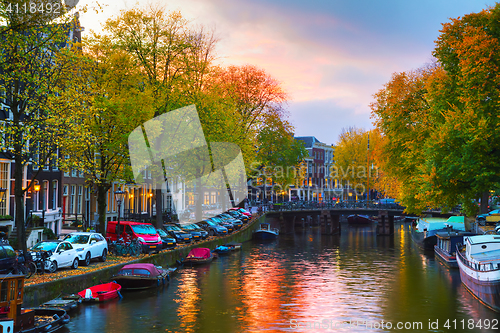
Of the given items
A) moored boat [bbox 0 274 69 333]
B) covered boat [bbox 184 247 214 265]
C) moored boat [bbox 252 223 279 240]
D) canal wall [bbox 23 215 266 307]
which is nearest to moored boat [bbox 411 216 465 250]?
moored boat [bbox 252 223 279 240]

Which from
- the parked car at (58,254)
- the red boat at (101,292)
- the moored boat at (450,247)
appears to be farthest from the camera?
the moored boat at (450,247)

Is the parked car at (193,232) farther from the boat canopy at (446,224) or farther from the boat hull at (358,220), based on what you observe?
the boat hull at (358,220)

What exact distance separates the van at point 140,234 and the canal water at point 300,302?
127 inches

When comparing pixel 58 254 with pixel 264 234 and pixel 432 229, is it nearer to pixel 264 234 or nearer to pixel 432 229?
pixel 432 229

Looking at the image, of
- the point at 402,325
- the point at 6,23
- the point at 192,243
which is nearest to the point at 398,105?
the point at 192,243

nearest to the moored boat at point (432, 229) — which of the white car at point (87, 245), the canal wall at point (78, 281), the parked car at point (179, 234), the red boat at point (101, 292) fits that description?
the parked car at point (179, 234)

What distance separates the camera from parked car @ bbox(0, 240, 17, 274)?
23359 mm

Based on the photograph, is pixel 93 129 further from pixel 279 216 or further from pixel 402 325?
pixel 279 216

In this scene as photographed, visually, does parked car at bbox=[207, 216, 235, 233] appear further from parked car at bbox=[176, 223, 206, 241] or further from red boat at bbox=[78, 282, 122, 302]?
red boat at bbox=[78, 282, 122, 302]

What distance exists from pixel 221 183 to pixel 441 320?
40.1 metres

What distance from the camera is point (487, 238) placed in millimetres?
33000

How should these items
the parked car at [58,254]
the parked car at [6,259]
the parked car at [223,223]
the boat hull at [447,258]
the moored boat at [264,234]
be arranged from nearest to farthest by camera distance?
1. the parked car at [6,259]
2. the parked car at [58,254]
3. the boat hull at [447,258]
4. the parked car at [223,223]
5. the moored boat at [264,234]

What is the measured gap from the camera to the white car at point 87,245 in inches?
1257

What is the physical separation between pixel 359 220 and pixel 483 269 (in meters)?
85.1
